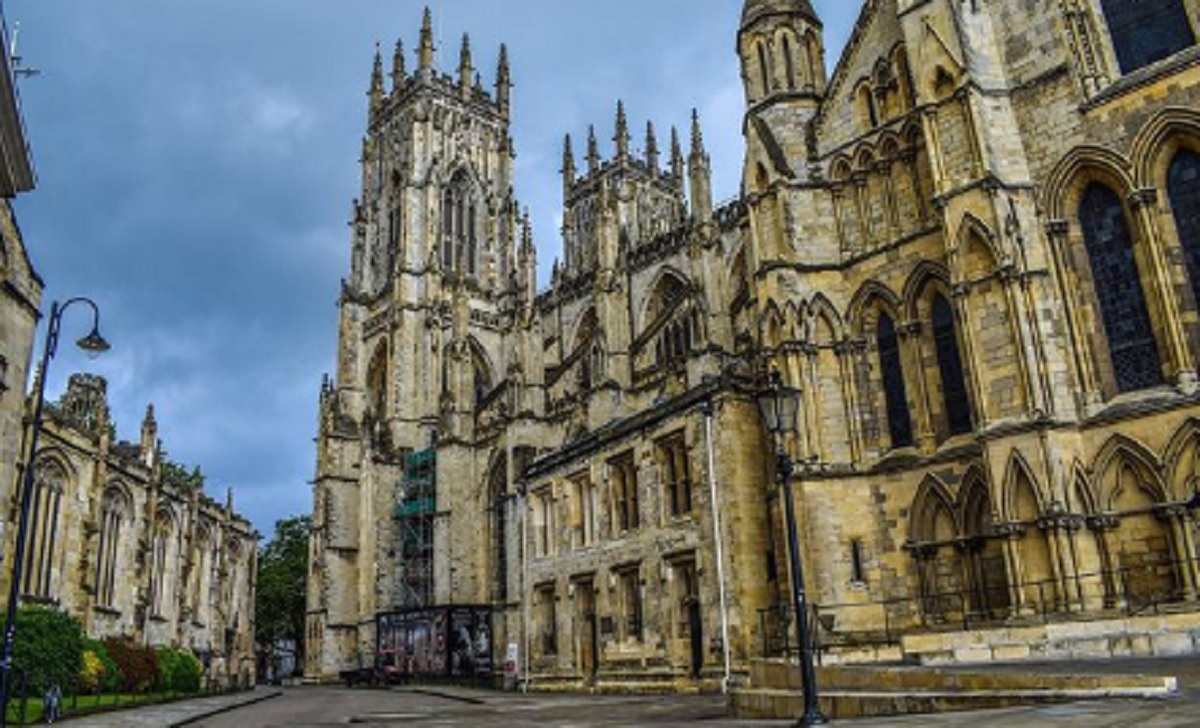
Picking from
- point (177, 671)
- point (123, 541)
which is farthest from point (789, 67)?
point (123, 541)

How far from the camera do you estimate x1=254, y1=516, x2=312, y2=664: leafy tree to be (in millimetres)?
71062

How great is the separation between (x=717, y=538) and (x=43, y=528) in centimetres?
2245

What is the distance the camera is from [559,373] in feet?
164

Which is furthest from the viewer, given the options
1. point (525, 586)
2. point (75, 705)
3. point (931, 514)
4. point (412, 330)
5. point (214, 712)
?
point (412, 330)

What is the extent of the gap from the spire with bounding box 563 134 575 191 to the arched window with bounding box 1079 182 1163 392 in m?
64.3

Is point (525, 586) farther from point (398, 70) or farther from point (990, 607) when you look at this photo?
point (398, 70)

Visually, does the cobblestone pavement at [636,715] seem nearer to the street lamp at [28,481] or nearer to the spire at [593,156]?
the street lamp at [28,481]

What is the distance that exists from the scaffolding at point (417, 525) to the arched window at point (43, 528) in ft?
71.7

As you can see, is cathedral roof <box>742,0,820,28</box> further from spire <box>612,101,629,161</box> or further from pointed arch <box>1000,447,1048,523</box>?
spire <box>612,101,629,161</box>

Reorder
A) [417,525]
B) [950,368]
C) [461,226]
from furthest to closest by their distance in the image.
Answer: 1. [461,226]
2. [417,525]
3. [950,368]

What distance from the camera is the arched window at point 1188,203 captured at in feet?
52.0

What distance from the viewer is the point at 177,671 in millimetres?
33000

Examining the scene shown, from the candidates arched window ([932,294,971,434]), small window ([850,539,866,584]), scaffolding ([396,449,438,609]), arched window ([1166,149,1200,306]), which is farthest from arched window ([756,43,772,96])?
scaffolding ([396,449,438,609])

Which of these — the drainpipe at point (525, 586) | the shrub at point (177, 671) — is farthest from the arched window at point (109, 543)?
the drainpipe at point (525, 586)
